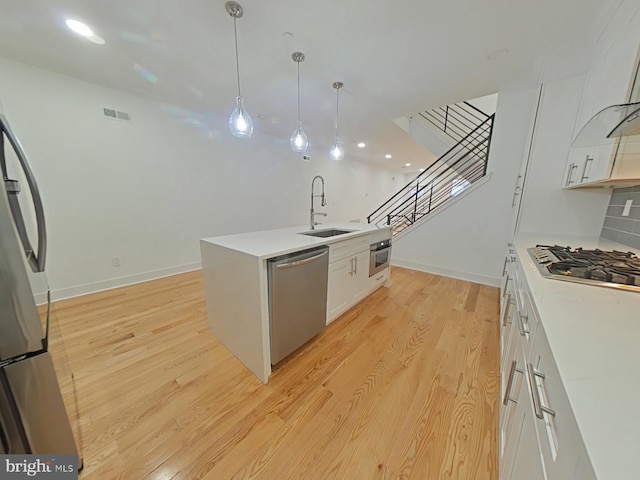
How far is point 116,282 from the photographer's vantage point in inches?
119

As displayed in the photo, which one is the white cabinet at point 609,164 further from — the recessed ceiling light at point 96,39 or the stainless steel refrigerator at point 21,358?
the recessed ceiling light at point 96,39

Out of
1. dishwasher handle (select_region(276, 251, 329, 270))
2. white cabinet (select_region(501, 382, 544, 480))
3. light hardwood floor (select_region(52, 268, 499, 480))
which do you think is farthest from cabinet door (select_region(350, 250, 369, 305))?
white cabinet (select_region(501, 382, 544, 480))

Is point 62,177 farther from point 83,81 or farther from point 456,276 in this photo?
point 456,276

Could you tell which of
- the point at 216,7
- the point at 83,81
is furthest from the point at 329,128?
the point at 83,81

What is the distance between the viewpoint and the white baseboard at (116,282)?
2664 millimetres

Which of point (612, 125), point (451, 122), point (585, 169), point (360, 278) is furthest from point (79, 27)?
point (451, 122)

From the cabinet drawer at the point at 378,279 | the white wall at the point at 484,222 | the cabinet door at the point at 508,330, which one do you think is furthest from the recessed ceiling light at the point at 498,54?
the cabinet drawer at the point at 378,279

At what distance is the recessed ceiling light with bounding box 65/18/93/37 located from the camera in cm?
182

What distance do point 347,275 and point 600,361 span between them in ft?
5.80

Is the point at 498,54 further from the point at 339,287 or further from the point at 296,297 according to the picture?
the point at 296,297

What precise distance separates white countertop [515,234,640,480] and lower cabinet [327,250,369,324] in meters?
1.36

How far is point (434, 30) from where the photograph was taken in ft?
6.16

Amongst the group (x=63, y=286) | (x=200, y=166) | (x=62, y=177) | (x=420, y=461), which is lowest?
(x=420, y=461)

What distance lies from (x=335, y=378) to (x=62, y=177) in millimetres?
3598
